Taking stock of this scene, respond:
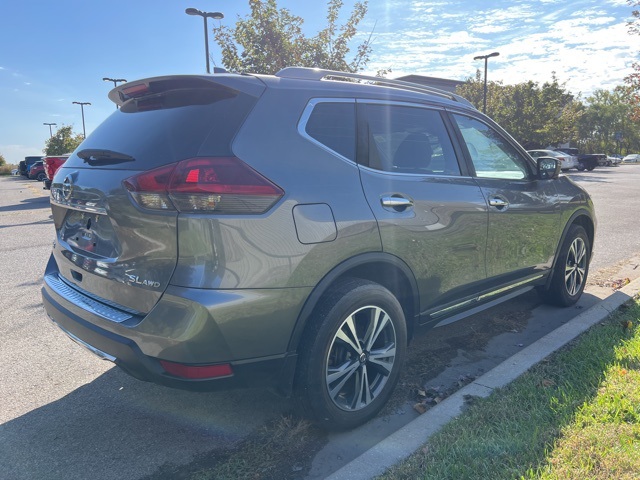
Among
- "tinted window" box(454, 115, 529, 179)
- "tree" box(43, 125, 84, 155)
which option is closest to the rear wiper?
"tinted window" box(454, 115, 529, 179)

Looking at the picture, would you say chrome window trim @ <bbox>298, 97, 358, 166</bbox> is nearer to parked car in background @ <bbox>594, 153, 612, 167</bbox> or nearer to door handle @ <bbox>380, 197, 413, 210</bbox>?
door handle @ <bbox>380, 197, 413, 210</bbox>

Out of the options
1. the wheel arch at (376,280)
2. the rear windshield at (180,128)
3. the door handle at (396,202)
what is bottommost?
the wheel arch at (376,280)

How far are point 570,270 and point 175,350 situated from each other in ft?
12.9

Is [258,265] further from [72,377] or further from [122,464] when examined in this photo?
[72,377]

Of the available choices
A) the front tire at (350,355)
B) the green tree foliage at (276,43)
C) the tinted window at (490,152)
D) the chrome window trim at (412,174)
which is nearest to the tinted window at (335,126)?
the chrome window trim at (412,174)

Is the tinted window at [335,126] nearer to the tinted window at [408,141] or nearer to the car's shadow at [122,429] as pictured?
the tinted window at [408,141]

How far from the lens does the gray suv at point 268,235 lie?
2199 millimetres

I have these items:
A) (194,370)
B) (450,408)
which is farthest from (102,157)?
(450,408)

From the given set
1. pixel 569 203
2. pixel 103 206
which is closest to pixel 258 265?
pixel 103 206

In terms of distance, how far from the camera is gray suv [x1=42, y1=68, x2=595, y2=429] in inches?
86.6

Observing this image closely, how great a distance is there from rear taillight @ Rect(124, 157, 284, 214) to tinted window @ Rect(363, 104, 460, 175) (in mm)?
840

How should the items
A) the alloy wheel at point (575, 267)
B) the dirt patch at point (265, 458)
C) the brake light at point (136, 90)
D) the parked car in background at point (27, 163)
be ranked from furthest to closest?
the parked car in background at point (27, 163), the alloy wheel at point (575, 267), the brake light at point (136, 90), the dirt patch at point (265, 458)

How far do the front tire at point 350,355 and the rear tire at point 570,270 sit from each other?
239cm

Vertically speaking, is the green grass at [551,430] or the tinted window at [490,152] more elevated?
the tinted window at [490,152]
